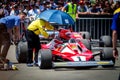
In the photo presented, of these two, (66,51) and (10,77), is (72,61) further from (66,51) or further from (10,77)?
(10,77)

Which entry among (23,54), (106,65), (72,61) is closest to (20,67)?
(23,54)

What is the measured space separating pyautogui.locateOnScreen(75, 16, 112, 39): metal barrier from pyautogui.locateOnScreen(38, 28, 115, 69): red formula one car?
6.71m

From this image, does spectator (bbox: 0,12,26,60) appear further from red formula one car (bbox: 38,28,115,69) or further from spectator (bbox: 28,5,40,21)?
spectator (bbox: 28,5,40,21)

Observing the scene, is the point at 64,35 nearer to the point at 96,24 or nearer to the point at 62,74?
the point at 62,74

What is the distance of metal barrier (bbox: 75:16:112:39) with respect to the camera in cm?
2011

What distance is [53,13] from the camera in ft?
51.0

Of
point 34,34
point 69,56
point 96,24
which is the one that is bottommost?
point 69,56

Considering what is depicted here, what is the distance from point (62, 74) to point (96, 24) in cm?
893

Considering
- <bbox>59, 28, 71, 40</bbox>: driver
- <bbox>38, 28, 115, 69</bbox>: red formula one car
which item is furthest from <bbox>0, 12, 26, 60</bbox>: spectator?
<bbox>59, 28, 71, 40</bbox>: driver

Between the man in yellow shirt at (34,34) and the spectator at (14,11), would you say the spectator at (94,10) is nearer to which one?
the spectator at (14,11)

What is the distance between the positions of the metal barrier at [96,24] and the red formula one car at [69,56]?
6707 millimetres

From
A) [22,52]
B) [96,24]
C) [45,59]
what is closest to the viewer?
[45,59]

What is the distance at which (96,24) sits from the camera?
795 inches

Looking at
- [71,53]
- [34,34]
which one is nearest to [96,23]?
[34,34]
